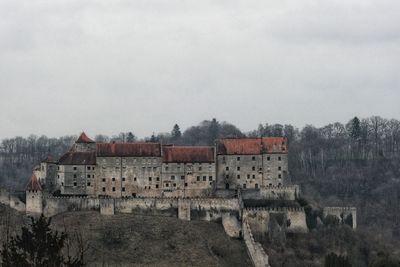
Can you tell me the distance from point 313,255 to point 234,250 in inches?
318

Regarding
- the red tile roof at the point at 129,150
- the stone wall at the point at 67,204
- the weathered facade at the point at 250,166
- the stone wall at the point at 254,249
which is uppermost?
the red tile roof at the point at 129,150

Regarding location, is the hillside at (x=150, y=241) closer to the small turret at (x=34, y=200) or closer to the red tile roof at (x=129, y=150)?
the small turret at (x=34, y=200)

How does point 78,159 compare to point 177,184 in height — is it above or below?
above

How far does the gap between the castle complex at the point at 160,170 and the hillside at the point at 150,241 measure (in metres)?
6.77

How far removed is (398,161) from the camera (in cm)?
14312

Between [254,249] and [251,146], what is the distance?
1728cm

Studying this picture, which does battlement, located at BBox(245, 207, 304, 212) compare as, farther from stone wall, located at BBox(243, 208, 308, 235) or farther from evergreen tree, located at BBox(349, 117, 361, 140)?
evergreen tree, located at BBox(349, 117, 361, 140)

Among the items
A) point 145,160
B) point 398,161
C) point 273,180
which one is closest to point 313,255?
point 273,180

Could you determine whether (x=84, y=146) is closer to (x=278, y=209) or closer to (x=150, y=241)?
(x=150, y=241)

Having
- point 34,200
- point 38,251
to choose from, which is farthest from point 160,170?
point 38,251

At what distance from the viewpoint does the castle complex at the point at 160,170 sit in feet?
→ 302

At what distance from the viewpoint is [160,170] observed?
304ft

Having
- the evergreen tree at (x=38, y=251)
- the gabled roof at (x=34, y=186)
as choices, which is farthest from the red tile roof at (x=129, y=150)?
the evergreen tree at (x=38, y=251)

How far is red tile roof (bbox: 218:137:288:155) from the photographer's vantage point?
94.1 metres
